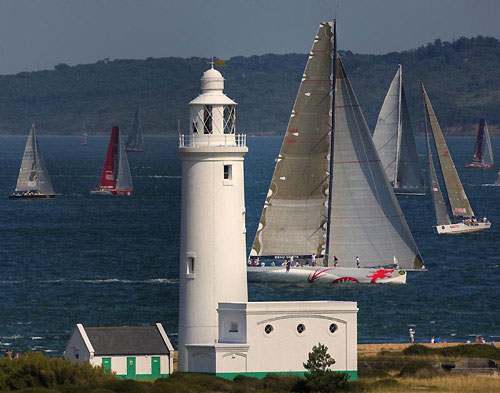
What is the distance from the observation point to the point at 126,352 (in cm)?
3866

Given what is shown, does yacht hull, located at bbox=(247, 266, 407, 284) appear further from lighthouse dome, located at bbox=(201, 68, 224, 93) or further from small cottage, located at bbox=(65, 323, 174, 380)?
lighthouse dome, located at bbox=(201, 68, 224, 93)

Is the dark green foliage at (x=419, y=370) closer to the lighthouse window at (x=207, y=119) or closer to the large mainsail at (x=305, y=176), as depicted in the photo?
the lighthouse window at (x=207, y=119)

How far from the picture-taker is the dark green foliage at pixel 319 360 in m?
33.9

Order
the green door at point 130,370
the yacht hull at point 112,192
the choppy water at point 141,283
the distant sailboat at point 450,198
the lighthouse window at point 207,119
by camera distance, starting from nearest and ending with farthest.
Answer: the lighthouse window at point 207,119, the green door at point 130,370, the choppy water at point 141,283, the distant sailboat at point 450,198, the yacht hull at point 112,192

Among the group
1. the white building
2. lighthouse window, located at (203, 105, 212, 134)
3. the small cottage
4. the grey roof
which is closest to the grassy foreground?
the white building

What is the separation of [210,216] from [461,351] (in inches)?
549

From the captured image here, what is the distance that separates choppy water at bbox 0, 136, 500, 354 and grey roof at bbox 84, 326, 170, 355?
1368 centimetres

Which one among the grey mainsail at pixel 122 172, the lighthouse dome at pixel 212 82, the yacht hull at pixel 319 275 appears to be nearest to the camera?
the lighthouse dome at pixel 212 82

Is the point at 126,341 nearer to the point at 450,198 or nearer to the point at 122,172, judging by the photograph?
the point at 450,198

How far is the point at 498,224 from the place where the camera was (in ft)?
386

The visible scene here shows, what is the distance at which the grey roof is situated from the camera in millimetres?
38625

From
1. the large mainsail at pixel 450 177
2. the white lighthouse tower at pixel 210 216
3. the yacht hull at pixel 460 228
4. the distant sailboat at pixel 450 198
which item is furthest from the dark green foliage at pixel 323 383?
the yacht hull at pixel 460 228

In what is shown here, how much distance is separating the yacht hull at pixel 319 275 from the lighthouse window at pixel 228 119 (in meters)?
34.7

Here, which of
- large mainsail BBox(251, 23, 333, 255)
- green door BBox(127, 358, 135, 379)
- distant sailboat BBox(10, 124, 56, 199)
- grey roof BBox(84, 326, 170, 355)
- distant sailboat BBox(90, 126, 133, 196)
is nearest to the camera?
green door BBox(127, 358, 135, 379)
